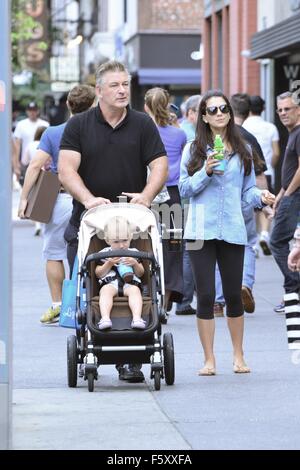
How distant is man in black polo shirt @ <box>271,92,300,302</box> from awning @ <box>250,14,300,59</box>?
6159 millimetres

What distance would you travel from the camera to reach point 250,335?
1109 centimetres

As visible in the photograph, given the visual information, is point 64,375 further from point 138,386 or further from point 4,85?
point 4,85

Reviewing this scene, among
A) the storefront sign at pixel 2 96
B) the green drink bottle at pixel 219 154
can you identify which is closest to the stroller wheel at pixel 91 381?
the green drink bottle at pixel 219 154

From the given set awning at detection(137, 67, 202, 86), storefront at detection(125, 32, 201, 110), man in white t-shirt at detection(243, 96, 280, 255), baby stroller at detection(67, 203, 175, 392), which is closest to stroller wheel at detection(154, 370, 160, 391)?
baby stroller at detection(67, 203, 175, 392)

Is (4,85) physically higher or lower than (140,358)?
higher

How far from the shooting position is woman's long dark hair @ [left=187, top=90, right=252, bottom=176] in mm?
9008

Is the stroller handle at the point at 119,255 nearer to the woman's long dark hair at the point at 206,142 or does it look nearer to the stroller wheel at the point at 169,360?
the stroller wheel at the point at 169,360

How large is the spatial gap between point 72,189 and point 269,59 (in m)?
14.4

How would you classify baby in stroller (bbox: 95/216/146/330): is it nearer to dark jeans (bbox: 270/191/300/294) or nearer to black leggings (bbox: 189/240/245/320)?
black leggings (bbox: 189/240/245/320)

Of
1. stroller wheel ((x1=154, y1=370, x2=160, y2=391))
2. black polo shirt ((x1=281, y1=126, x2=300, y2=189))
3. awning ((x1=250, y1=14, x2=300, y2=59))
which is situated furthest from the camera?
awning ((x1=250, y1=14, x2=300, y2=59))

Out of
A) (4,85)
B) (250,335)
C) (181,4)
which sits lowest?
(250,335)

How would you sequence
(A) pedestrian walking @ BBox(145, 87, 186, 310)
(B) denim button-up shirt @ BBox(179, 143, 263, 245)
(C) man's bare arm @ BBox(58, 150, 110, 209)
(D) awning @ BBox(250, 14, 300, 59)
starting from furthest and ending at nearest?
(D) awning @ BBox(250, 14, 300, 59), (A) pedestrian walking @ BBox(145, 87, 186, 310), (B) denim button-up shirt @ BBox(179, 143, 263, 245), (C) man's bare arm @ BBox(58, 150, 110, 209)

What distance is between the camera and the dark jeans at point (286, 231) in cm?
1186
